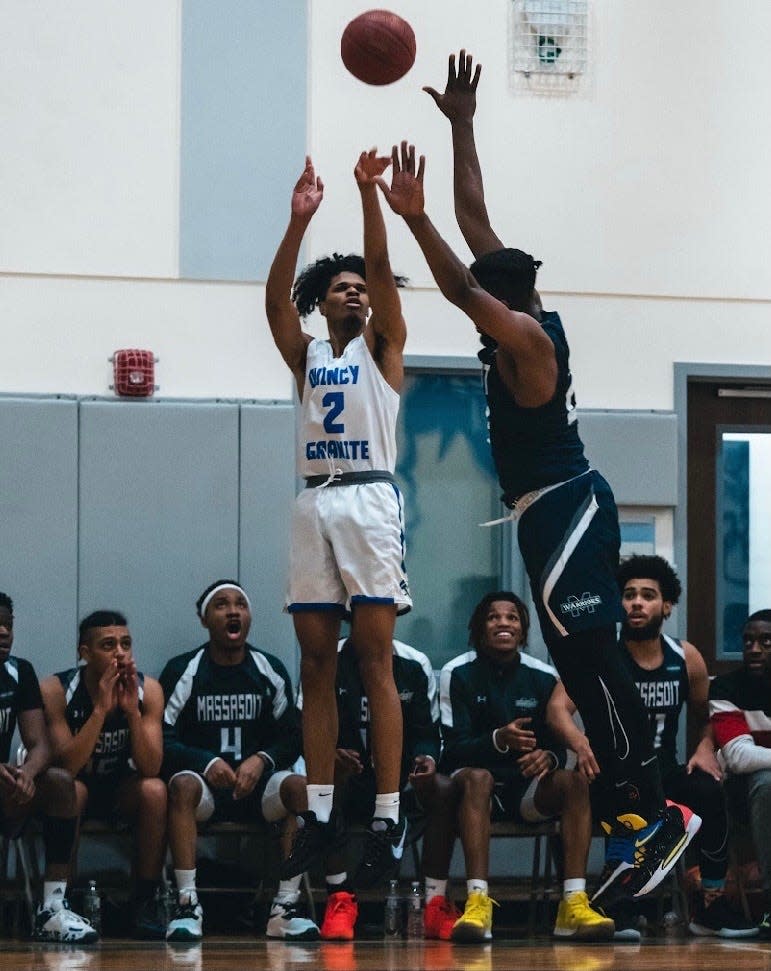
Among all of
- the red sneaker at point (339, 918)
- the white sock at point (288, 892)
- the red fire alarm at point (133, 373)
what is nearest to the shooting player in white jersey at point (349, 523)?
the red sneaker at point (339, 918)

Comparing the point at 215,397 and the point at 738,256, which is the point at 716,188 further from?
the point at 215,397

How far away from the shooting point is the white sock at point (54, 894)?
22.2ft

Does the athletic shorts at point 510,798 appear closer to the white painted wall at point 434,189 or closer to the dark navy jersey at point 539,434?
the white painted wall at point 434,189

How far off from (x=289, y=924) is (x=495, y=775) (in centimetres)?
115

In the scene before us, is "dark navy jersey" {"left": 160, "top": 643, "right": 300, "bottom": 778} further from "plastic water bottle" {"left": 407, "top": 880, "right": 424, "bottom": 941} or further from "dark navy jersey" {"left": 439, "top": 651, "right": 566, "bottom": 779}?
"plastic water bottle" {"left": 407, "top": 880, "right": 424, "bottom": 941}

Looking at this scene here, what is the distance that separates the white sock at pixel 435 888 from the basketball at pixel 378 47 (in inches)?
127

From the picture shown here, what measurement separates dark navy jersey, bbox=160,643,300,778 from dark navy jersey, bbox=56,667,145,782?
7.8 inches

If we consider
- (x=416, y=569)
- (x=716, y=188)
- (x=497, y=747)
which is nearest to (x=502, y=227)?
(x=716, y=188)

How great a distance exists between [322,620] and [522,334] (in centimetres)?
146

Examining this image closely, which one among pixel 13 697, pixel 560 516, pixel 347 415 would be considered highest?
pixel 347 415

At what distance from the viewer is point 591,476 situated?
5.19m

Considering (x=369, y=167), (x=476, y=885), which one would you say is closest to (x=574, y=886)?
(x=476, y=885)

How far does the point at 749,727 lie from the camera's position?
7.53 meters

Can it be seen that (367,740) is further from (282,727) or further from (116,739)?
(116,739)
